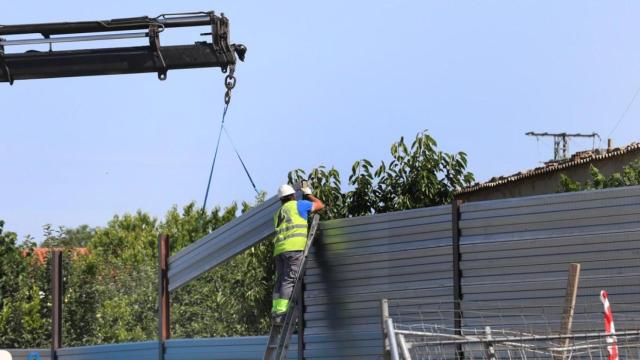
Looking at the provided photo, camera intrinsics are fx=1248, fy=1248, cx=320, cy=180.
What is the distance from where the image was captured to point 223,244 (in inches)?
591

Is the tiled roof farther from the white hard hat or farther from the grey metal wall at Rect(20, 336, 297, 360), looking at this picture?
the white hard hat

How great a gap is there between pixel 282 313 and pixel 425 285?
1823mm

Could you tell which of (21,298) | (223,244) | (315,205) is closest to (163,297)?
(223,244)

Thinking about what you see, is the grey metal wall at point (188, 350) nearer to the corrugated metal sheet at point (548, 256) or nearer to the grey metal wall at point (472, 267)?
the grey metal wall at point (472, 267)

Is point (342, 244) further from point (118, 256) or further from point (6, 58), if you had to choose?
point (118, 256)

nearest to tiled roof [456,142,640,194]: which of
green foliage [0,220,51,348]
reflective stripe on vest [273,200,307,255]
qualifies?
green foliage [0,220,51,348]

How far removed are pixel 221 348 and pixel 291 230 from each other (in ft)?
6.71

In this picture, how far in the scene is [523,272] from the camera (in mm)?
11172

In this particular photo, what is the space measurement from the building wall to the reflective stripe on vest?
21.6 meters

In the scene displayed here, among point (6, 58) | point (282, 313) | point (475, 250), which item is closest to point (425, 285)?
point (475, 250)

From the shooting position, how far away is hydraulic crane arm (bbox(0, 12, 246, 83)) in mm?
16812

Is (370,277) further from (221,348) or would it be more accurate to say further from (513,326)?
(221,348)

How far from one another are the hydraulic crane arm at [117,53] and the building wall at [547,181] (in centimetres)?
1822

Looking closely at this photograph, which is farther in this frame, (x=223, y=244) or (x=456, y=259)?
(x=223, y=244)
